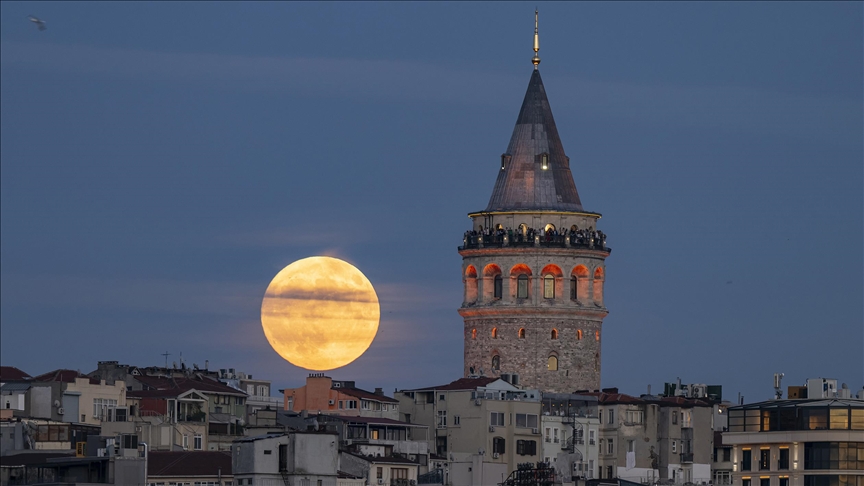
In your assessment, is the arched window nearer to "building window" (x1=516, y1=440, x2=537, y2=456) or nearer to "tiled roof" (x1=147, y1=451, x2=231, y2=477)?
"building window" (x1=516, y1=440, x2=537, y2=456)

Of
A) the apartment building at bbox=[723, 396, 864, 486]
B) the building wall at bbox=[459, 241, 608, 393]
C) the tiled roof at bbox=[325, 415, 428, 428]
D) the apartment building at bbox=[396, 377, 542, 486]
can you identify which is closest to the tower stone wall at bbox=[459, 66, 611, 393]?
the building wall at bbox=[459, 241, 608, 393]

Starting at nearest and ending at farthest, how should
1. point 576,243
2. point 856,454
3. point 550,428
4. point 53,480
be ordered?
point 53,480, point 856,454, point 550,428, point 576,243

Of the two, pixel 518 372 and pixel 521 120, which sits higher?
pixel 521 120

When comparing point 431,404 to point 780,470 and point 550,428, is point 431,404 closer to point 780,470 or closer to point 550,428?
point 550,428

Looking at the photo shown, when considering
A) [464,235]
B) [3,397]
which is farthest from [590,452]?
[3,397]

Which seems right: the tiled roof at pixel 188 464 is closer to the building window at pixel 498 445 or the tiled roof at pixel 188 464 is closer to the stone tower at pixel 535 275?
the building window at pixel 498 445

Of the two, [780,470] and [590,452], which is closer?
[780,470]

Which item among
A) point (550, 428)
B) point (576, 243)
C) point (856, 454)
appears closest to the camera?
point (856, 454)
